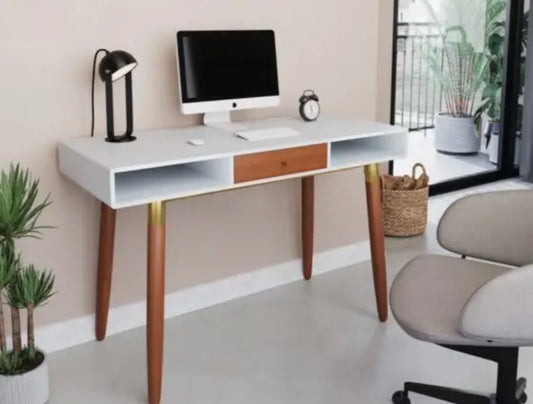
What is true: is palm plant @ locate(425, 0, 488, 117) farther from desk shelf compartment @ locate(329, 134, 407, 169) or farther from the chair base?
the chair base

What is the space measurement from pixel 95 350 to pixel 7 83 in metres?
1.02

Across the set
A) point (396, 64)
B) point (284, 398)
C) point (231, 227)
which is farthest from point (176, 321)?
point (396, 64)

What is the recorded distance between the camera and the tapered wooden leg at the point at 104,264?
2713 millimetres

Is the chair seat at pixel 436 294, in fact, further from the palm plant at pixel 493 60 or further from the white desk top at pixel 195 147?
the palm plant at pixel 493 60

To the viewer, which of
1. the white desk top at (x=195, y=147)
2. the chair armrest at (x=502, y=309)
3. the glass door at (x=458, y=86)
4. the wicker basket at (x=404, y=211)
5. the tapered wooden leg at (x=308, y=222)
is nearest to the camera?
the chair armrest at (x=502, y=309)

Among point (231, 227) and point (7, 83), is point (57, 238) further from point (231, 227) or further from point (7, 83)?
point (231, 227)

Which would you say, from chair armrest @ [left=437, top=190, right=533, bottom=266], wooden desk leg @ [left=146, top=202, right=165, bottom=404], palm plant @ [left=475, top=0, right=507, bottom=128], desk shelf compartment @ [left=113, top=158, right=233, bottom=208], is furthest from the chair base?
palm plant @ [left=475, top=0, right=507, bottom=128]

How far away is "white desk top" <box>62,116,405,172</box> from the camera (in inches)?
91.8

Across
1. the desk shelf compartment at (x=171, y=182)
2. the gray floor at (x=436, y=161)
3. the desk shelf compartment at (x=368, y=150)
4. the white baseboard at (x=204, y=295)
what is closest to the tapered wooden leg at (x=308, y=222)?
the white baseboard at (x=204, y=295)

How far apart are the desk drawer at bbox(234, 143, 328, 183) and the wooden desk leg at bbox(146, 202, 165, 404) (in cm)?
31

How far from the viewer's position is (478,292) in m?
1.82

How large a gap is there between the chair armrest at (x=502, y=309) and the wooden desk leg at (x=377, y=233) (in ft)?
3.70

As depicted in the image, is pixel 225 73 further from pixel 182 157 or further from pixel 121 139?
pixel 182 157

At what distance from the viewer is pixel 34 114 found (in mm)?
2584
